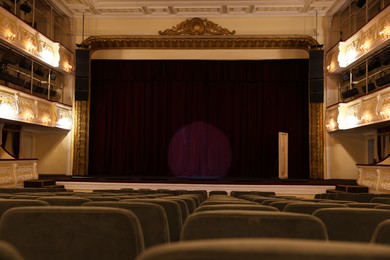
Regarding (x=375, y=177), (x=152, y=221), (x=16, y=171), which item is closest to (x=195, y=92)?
(x=16, y=171)

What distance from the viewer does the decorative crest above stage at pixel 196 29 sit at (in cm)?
1595

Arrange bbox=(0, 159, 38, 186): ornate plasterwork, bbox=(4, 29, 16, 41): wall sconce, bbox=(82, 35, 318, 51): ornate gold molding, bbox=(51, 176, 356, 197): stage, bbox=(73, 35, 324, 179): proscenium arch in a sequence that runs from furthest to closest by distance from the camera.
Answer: bbox=(82, 35, 318, 51): ornate gold molding < bbox=(73, 35, 324, 179): proscenium arch < bbox=(51, 176, 356, 197): stage < bbox=(4, 29, 16, 41): wall sconce < bbox=(0, 159, 38, 186): ornate plasterwork

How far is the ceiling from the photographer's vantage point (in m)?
15.1

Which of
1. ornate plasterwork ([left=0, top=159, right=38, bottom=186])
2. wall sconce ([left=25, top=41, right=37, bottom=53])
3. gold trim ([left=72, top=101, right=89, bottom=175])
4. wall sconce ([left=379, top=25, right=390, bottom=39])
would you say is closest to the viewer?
ornate plasterwork ([left=0, top=159, right=38, bottom=186])

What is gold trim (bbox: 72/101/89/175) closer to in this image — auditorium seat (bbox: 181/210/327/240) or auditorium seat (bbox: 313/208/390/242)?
auditorium seat (bbox: 313/208/390/242)

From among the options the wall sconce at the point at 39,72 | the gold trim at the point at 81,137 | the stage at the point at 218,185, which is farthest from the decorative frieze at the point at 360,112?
the wall sconce at the point at 39,72

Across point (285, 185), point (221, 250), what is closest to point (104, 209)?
point (221, 250)

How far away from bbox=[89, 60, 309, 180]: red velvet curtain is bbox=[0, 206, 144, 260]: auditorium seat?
15117 mm

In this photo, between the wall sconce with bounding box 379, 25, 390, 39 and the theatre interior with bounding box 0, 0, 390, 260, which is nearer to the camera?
the wall sconce with bounding box 379, 25, 390, 39

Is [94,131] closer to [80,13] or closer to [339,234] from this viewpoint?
[80,13]

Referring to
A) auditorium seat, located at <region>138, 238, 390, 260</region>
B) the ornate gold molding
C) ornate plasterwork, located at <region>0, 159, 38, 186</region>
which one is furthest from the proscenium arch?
auditorium seat, located at <region>138, 238, 390, 260</region>

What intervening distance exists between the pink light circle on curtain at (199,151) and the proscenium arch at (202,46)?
308 centimetres

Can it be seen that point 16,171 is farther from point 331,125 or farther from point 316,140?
point 331,125

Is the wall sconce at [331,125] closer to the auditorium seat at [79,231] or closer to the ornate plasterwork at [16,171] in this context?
the ornate plasterwork at [16,171]
